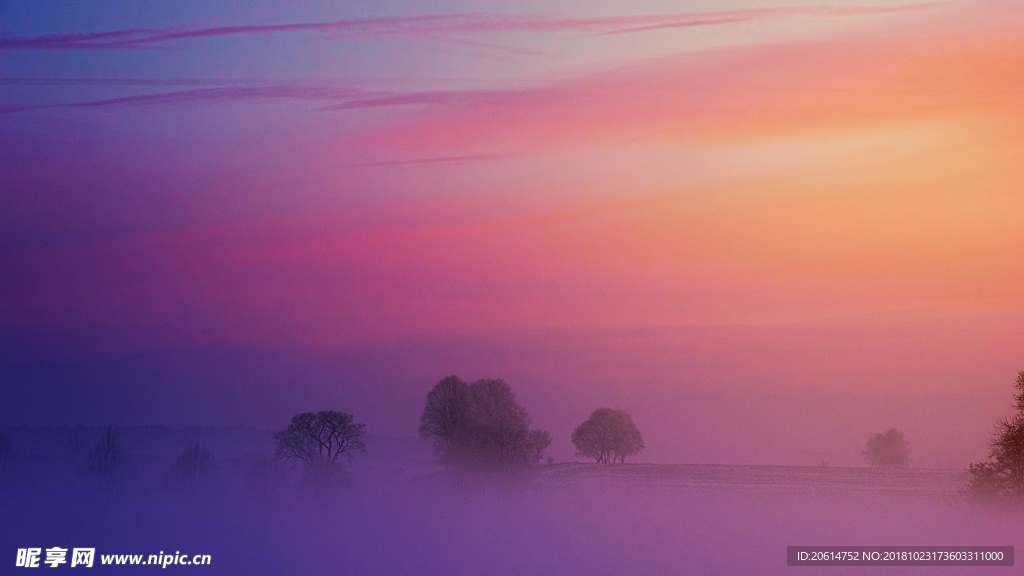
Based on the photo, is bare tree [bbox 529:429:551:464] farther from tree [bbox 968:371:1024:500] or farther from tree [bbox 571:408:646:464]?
tree [bbox 968:371:1024:500]

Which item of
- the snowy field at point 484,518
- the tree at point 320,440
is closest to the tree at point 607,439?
the snowy field at point 484,518

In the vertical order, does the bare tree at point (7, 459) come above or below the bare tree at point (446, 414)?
below

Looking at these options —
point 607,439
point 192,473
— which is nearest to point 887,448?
point 607,439

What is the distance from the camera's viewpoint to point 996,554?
47.8 m

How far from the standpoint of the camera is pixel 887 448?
120125 mm

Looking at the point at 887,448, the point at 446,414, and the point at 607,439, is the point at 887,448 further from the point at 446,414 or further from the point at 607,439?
the point at 446,414

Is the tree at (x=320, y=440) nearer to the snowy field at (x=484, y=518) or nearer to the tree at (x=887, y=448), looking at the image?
the snowy field at (x=484, y=518)

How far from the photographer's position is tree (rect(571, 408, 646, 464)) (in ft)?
393

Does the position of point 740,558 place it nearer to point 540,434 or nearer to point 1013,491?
point 1013,491

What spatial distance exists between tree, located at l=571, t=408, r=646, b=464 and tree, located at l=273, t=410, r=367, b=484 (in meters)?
36.0

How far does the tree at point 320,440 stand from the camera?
87062 millimetres

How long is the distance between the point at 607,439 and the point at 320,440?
131 feet

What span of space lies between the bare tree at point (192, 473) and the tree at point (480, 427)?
18.7m

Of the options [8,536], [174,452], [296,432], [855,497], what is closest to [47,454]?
[174,452]
